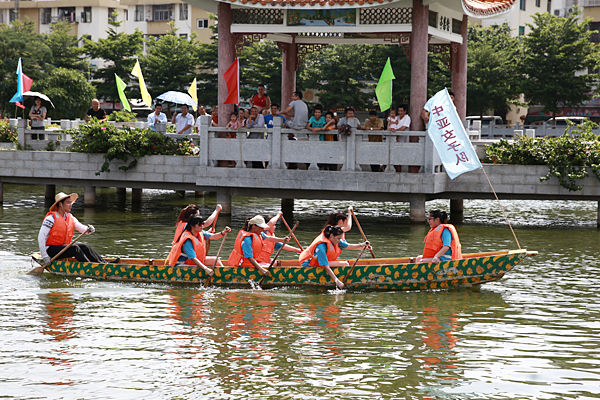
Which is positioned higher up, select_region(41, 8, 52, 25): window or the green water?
select_region(41, 8, 52, 25): window

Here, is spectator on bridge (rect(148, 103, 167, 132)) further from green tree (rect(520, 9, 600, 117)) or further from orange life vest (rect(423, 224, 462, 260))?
green tree (rect(520, 9, 600, 117))

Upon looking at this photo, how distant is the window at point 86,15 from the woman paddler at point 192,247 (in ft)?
192

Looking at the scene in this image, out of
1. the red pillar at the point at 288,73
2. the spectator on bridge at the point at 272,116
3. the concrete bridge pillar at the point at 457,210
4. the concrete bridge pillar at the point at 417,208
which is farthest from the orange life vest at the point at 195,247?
the red pillar at the point at 288,73

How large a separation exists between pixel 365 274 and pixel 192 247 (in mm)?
2815

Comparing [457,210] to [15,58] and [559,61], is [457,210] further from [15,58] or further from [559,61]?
[15,58]

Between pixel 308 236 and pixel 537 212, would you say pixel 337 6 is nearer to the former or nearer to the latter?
pixel 308 236

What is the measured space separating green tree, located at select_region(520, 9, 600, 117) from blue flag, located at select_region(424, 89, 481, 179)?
27.6 m

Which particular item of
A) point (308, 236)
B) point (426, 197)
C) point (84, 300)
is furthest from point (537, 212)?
point (84, 300)

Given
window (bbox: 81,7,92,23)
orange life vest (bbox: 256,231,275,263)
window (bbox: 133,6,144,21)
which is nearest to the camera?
orange life vest (bbox: 256,231,275,263)

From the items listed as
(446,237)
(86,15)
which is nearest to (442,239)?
(446,237)

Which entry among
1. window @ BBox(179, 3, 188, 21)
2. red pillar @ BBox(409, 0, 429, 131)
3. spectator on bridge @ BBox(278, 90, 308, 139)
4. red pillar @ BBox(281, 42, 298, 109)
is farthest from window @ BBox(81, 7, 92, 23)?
red pillar @ BBox(409, 0, 429, 131)

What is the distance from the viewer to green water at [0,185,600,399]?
798 cm

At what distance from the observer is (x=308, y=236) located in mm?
18375

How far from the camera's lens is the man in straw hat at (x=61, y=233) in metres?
13.2
